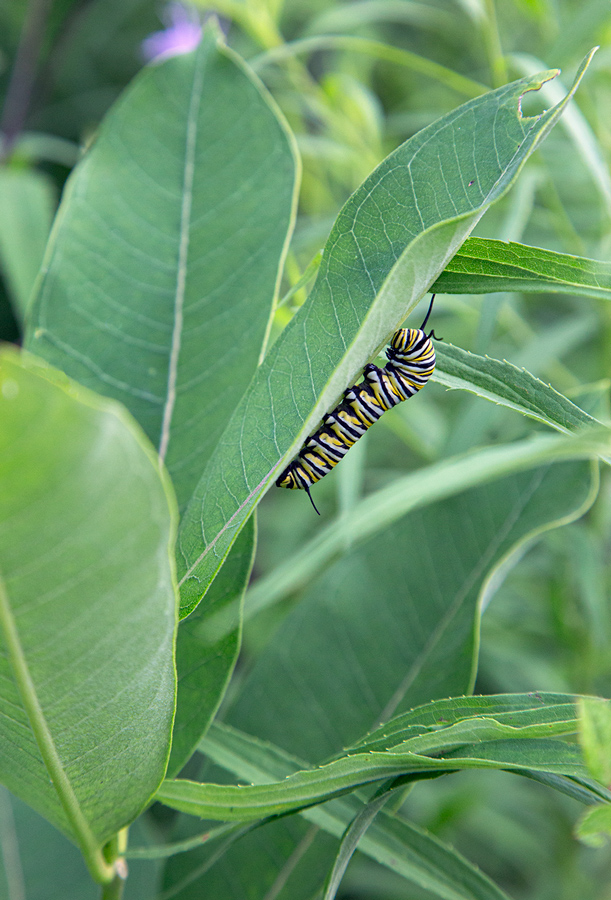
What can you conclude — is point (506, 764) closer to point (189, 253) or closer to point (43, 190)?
point (189, 253)

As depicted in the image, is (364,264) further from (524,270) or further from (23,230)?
(23,230)

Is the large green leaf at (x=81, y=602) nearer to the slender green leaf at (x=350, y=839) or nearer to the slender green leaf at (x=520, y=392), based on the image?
the slender green leaf at (x=350, y=839)

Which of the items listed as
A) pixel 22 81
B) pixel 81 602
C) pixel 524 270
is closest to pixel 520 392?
pixel 524 270

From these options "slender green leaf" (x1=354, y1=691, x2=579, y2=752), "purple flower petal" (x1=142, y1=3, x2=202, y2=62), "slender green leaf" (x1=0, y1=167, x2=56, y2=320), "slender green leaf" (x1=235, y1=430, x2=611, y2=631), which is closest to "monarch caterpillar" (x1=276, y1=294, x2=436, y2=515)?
"slender green leaf" (x1=235, y1=430, x2=611, y2=631)

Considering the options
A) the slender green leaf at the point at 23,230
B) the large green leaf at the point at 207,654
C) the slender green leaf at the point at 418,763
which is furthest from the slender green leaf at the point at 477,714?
the slender green leaf at the point at 23,230

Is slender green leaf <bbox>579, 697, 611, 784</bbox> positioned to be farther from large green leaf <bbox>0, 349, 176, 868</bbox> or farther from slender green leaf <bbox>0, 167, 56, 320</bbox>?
slender green leaf <bbox>0, 167, 56, 320</bbox>

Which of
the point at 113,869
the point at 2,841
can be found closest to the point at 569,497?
the point at 113,869
